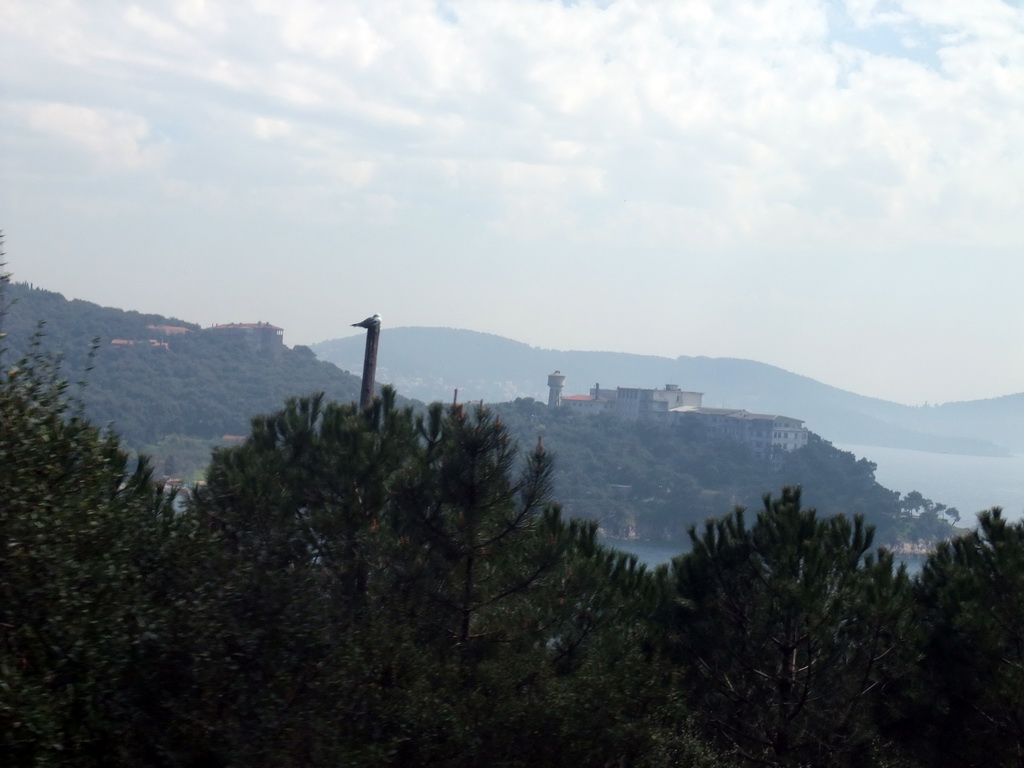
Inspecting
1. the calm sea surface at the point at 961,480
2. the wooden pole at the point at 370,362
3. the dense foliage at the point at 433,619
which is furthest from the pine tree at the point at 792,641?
the calm sea surface at the point at 961,480

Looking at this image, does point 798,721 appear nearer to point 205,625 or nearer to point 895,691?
point 895,691

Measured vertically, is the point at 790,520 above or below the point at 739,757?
above

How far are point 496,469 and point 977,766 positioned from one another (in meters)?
4.30

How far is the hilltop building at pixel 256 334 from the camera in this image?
2751 inches

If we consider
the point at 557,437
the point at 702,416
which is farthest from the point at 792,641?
the point at 702,416

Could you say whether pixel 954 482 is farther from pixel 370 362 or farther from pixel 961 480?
pixel 370 362

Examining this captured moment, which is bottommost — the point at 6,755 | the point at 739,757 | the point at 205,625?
the point at 739,757

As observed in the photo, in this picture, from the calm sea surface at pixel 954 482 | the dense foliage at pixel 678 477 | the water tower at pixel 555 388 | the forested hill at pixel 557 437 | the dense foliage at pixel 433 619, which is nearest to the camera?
the dense foliage at pixel 433 619

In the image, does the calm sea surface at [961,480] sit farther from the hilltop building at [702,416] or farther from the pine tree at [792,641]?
the pine tree at [792,641]

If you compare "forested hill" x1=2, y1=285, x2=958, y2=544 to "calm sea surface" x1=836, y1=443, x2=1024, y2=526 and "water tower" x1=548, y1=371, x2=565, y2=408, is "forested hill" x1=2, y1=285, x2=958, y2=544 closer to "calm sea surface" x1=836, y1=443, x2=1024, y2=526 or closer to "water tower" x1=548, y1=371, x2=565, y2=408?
"calm sea surface" x1=836, y1=443, x2=1024, y2=526

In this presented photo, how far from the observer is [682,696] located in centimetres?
743

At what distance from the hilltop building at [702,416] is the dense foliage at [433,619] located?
222 feet

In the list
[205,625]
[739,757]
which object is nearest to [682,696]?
[739,757]

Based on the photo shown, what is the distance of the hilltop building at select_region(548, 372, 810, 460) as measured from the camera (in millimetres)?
78875
